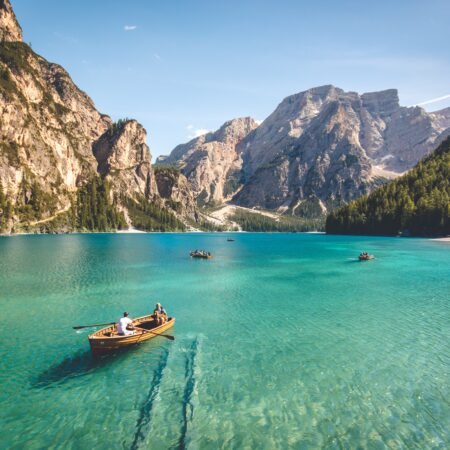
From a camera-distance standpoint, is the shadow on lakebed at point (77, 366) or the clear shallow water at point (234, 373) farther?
the shadow on lakebed at point (77, 366)

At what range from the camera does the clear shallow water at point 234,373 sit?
16953 mm

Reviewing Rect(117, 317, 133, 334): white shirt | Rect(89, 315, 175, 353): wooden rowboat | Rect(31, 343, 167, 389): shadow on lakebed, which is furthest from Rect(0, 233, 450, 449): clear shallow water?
Rect(117, 317, 133, 334): white shirt

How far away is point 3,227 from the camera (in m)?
185

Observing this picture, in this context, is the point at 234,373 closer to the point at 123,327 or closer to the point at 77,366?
the point at 123,327

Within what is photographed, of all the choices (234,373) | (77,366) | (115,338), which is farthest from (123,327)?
(234,373)

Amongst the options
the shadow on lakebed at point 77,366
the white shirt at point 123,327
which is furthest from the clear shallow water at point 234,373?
the white shirt at point 123,327

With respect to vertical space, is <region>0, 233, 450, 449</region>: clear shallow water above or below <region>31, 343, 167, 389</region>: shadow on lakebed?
below

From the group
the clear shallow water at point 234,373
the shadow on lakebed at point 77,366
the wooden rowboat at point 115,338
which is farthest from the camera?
the wooden rowboat at point 115,338

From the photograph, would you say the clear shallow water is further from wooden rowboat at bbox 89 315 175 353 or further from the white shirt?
the white shirt

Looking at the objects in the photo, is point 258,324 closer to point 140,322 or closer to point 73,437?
point 140,322

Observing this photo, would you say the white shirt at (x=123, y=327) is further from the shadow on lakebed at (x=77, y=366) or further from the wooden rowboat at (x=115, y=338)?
the shadow on lakebed at (x=77, y=366)

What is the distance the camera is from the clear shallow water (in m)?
17.0

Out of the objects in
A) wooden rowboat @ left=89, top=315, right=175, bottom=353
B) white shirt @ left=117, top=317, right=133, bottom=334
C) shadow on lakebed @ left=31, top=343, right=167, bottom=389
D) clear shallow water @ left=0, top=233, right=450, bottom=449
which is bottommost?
clear shallow water @ left=0, top=233, right=450, bottom=449

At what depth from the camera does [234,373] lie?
23.6m
